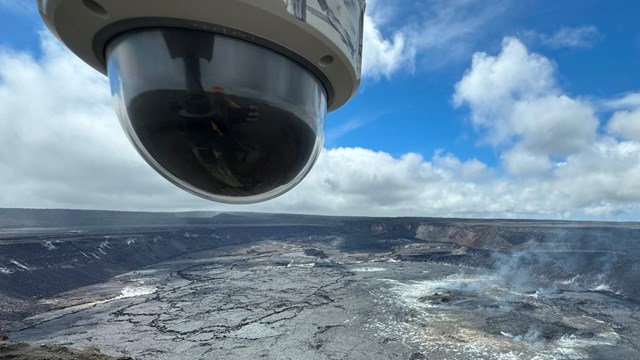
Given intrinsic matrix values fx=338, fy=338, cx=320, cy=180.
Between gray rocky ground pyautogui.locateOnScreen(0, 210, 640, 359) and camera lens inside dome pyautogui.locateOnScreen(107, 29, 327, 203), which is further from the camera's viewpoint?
gray rocky ground pyautogui.locateOnScreen(0, 210, 640, 359)

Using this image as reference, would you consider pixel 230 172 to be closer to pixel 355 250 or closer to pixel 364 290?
pixel 364 290

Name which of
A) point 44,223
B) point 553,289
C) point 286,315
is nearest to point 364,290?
point 286,315

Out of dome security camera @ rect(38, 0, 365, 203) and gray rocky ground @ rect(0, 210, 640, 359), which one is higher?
dome security camera @ rect(38, 0, 365, 203)

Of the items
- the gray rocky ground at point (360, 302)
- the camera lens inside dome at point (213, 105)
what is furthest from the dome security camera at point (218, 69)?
the gray rocky ground at point (360, 302)

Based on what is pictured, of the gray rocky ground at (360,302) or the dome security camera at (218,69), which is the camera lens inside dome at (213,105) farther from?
the gray rocky ground at (360,302)

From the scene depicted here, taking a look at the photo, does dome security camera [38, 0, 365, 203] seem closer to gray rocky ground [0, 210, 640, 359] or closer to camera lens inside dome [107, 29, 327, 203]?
camera lens inside dome [107, 29, 327, 203]

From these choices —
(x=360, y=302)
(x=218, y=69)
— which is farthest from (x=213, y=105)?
(x=360, y=302)

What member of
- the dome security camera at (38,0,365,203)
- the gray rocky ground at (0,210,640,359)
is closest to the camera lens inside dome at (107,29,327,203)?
the dome security camera at (38,0,365,203)
